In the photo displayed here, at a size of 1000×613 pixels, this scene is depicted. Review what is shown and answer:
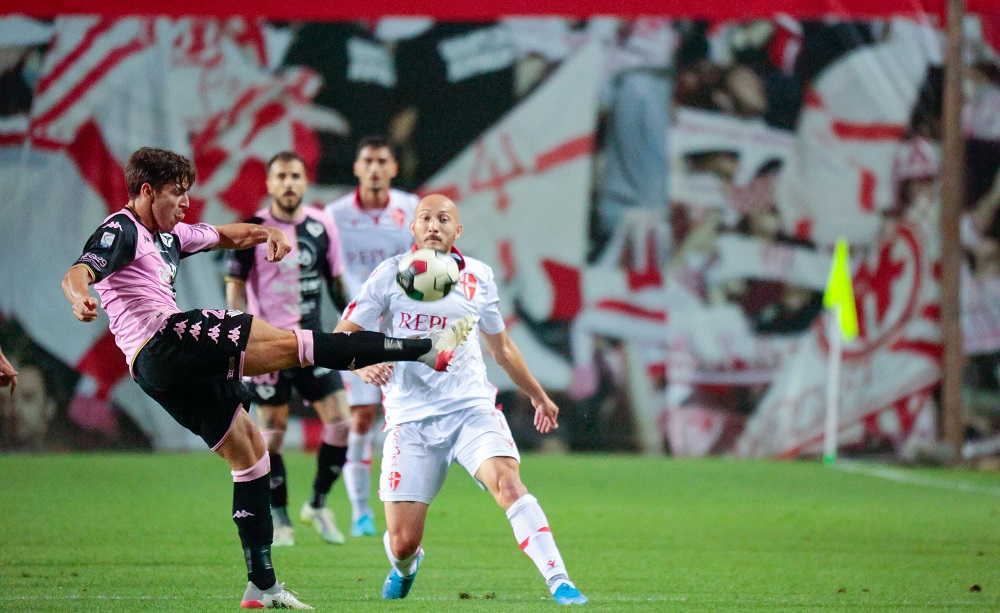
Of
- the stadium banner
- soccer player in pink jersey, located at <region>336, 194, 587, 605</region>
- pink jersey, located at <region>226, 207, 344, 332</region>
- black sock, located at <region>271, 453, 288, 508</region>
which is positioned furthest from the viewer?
the stadium banner

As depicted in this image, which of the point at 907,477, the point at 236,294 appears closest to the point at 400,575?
the point at 236,294

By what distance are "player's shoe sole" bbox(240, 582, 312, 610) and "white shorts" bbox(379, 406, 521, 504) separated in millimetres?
597

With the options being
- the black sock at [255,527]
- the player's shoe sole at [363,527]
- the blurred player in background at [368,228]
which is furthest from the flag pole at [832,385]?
the black sock at [255,527]

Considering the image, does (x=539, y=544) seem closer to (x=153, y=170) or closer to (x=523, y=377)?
(x=523, y=377)

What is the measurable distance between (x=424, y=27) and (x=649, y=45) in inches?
94.2

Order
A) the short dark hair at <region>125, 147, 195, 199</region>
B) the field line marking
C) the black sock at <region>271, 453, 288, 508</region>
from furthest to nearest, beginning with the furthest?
the field line marking < the black sock at <region>271, 453, 288, 508</region> < the short dark hair at <region>125, 147, 195, 199</region>

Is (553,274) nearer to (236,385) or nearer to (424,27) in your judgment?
(424,27)

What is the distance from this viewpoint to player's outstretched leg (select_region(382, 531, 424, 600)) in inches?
209

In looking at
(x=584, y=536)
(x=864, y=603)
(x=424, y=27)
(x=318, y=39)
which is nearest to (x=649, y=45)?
(x=424, y=27)

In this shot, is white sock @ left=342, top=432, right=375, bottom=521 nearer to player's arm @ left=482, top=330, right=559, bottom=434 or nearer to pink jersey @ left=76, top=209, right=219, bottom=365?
player's arm @ left=482, top=330, right=559, bottom=434

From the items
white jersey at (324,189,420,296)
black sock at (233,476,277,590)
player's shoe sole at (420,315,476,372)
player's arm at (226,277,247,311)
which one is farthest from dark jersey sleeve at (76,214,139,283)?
white jersey at (324,189,420,296)

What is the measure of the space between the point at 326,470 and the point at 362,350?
10.2 feet

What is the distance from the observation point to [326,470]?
773 centimetres

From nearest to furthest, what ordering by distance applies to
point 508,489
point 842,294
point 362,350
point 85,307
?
point 85,307 < point 362,350 < point 508,489 < point 842,294
